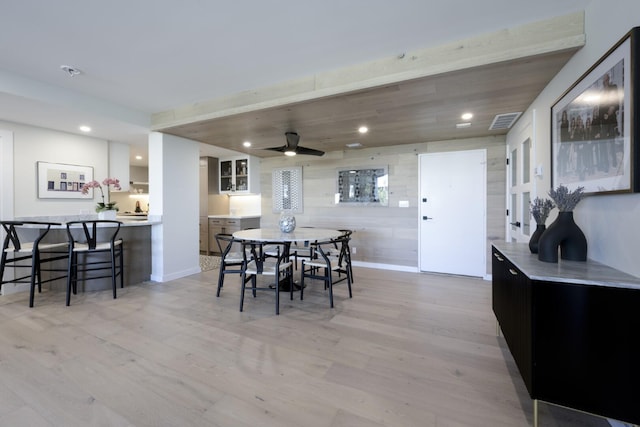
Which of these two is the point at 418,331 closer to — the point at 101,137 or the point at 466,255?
the point at 466,255

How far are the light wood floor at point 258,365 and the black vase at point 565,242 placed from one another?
33.1 inches

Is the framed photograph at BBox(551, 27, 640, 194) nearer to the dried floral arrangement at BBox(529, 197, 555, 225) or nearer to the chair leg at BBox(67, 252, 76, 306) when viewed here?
the dried floral arrangement at BBox(529, 197, 555, 225)

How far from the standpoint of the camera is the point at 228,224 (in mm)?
6078

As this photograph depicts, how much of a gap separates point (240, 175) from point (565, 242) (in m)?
5.69

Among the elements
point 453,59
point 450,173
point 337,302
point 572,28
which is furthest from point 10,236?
point 450,173

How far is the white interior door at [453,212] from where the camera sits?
14.2ft

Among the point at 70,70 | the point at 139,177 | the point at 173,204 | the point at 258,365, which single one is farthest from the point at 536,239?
the point at 139,177

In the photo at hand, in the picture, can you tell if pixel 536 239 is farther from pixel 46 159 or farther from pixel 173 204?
pixel 46 159

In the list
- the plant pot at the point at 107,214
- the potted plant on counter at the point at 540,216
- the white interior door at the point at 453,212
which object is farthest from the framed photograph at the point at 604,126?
the plant pot at the point at 107,214

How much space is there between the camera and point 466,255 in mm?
4418

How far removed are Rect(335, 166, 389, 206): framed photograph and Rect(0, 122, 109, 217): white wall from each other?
412 cm

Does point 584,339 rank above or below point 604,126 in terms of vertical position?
below

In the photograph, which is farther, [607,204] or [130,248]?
[130,248]

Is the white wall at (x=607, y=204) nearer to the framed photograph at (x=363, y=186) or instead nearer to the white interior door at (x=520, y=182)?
the white interior door at (x=520, y=182)
